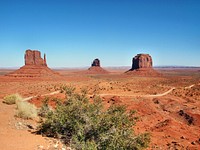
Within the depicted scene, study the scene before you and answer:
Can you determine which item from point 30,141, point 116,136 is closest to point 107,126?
point 116,136

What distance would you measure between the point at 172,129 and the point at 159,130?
1.01 meters

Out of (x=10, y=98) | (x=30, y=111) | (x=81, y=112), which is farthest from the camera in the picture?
(x=10, y=98)

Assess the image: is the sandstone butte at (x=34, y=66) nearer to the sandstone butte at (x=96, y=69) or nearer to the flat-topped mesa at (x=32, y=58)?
the flat-topped mesa at (x=32, y=58)

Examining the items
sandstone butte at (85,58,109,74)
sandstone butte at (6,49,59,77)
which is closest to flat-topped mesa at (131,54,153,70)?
sandstone butte at (85,58,109,74)

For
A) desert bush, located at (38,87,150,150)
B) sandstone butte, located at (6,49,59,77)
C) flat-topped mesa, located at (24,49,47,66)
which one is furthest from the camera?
flat-topped mesa, located at (24,49,47,66)

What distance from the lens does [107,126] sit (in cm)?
1180

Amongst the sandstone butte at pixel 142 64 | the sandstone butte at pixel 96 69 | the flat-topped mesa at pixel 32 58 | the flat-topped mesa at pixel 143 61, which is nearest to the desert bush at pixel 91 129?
the flat-topped mesa at pixel 32 58

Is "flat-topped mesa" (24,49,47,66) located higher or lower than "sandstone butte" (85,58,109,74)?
higher

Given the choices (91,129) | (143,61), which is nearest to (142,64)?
(143,61)

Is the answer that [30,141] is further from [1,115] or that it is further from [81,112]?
[1,115]

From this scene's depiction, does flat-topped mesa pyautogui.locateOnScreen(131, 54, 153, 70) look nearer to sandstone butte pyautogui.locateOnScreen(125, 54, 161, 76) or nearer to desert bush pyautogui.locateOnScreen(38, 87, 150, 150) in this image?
sandstone butte pyautogui.locateOnScreen(125, 54, 161, 76)

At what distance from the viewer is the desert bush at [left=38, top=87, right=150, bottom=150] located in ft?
34.7

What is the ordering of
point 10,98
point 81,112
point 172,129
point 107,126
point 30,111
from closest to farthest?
point 107,126 → point 81,112 → point 30,111 → point 172,129 → point 10,98

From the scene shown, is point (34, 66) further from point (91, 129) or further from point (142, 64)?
point (91, 129)
